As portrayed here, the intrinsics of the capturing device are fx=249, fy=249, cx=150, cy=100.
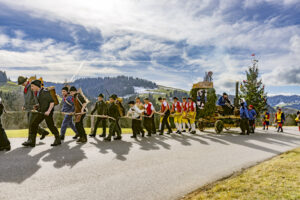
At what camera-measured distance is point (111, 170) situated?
5.52m

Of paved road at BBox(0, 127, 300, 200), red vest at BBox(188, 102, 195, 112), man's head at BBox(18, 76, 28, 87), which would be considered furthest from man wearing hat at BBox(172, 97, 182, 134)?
man's head at BBox(18, 76, 28, 87)

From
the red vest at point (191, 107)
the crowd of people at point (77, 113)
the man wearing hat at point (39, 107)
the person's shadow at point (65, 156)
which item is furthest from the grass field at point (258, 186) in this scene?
the red vest at point (191, 107)

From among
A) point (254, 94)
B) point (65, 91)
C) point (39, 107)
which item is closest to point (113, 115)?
point (65, 91)

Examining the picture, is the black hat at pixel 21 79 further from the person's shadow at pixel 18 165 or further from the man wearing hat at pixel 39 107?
the person's shadow at pixel 18 165

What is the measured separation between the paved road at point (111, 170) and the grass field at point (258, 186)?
0.41m

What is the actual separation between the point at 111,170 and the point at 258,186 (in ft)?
9.81

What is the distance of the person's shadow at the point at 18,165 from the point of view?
15.8 feet

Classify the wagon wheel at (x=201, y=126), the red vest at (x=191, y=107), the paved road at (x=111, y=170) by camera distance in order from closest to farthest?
the paved road at (x=111, y=170) < the red vest at (x=191, y=107) < the wagon wheel at (x=201, y=126)

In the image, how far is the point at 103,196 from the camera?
397 cm

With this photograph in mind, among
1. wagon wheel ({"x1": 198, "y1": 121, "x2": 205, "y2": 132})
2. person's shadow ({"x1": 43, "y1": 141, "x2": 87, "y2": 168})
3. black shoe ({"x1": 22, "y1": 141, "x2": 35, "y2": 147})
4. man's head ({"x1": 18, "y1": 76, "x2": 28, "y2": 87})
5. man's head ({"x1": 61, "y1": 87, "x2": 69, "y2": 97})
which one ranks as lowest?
person's shadow ({"x1": 43, "y1": 141, "x2": 87, "y2": 168})

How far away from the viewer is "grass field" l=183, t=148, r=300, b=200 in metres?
3.95

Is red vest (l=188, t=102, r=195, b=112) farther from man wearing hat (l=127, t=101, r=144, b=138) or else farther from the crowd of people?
man wearing hat (l=127, t=101, r=144, b=138)

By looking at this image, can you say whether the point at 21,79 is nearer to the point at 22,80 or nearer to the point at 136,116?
the point at 22,80

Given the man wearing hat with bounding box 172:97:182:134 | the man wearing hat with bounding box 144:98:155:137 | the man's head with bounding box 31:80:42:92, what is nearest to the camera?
the man's head with bounding box 31:80:42:92
